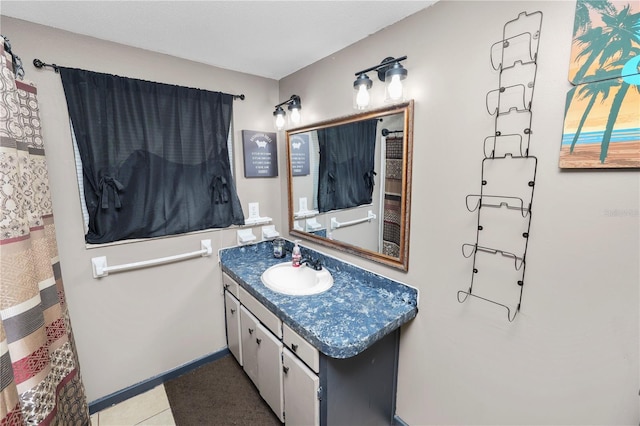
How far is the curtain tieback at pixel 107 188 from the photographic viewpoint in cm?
159

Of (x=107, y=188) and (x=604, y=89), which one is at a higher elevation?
(x=604, y=89)

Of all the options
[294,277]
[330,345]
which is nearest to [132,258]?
[294,277]

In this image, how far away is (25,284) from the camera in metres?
1.02

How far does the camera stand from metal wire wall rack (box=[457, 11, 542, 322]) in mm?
993

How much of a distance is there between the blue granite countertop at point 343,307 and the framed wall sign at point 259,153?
798 millimetres

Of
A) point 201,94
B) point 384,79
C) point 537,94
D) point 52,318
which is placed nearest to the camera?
point 537,94

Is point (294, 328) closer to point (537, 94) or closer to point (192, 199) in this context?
point (192, 199)

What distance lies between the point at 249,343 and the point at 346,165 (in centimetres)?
138

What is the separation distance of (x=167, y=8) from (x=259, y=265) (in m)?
1.58

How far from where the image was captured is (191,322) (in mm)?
2066

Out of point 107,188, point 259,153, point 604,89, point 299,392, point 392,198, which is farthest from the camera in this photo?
point 259,153

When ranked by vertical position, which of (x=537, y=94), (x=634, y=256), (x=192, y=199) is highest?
(x=537, y=94)

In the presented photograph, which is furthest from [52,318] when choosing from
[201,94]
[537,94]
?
[537,94]

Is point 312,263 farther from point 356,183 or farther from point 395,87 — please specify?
point 395,87
